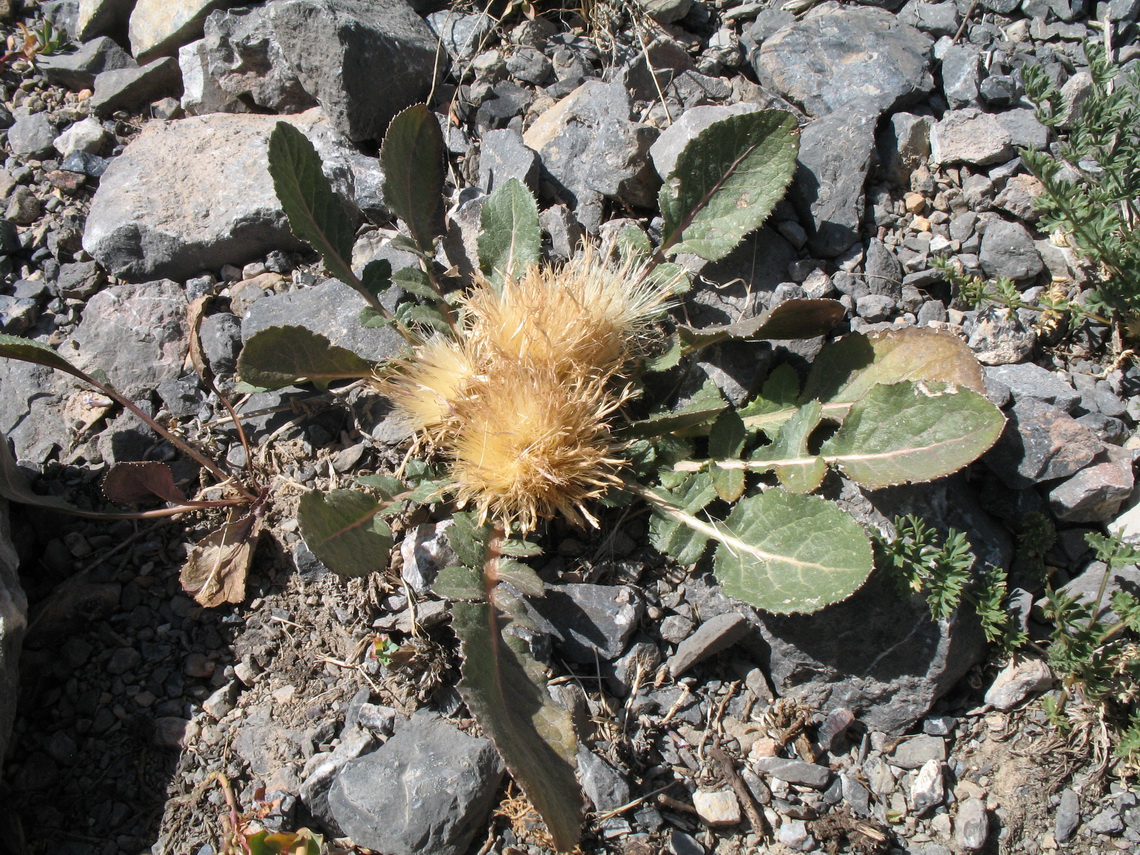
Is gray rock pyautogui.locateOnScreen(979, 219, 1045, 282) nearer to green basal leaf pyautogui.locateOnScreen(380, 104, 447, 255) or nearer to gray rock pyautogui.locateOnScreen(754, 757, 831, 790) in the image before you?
gray rock pyautogui.locateOnScreen(754, 757, 831, 790)

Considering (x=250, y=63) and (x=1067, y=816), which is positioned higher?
(x=250, y=63)

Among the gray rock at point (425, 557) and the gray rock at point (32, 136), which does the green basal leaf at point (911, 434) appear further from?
the gray rock at point (32, 136)

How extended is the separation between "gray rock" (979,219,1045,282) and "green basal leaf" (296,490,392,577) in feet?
6.97

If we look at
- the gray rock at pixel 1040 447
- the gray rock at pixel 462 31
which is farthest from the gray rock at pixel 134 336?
the gray rock at pixel 1040 447

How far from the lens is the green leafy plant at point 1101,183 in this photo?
7.61ft

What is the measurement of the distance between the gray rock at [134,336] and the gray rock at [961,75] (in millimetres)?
2927

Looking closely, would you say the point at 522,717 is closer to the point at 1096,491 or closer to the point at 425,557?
the point at 425,557

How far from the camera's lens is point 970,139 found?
9.39 ft

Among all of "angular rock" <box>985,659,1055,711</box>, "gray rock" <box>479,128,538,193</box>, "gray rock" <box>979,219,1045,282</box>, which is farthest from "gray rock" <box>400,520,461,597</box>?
"gray rock" <box>979,219,1045,282</box>

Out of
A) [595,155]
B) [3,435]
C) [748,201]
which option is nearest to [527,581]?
[748,201]

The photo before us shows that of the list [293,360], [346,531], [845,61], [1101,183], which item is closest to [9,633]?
[346,531]

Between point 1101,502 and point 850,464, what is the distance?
0.72 meters

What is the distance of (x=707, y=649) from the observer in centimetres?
228

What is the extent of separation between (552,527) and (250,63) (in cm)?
238
